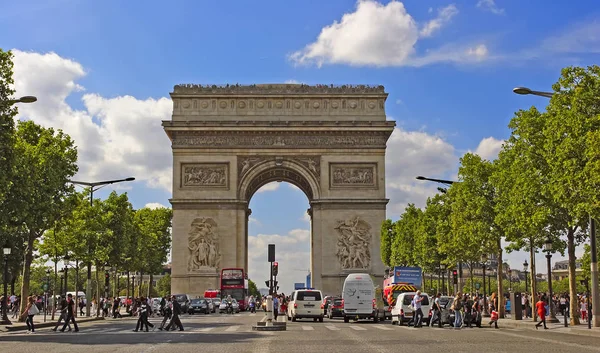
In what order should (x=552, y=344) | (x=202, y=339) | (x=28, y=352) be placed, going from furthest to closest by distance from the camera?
(x=202, y=339) → (x=552, y=344) → (x=28, y=352)

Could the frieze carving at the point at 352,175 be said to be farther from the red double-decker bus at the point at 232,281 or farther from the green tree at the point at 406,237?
the red double-decker bus at the point at 232,281

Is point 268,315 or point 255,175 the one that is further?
point 255,175

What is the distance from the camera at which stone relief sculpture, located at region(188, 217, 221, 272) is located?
247ft

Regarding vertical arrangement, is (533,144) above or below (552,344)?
above

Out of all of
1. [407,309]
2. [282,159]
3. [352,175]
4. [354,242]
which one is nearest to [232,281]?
[354,242]

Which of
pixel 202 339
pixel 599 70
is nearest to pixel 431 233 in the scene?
pixel 599 70

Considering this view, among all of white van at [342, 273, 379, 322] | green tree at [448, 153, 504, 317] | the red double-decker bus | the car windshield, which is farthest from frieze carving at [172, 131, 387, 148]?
white van at [342, 273, 379, 322]

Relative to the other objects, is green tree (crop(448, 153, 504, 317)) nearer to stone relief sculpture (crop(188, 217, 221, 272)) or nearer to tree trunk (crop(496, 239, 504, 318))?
tree trunk (crop(496, 239, 504, 318))

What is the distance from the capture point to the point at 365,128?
250ft

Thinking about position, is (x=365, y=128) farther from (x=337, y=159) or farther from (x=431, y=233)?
(x=431, y=233)

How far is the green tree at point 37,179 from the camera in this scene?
40750mm

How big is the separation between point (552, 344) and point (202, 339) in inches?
439

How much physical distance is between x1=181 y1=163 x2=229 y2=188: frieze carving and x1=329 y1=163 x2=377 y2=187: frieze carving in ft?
31.6

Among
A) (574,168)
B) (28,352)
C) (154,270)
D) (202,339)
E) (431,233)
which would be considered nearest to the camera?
(28,352)
